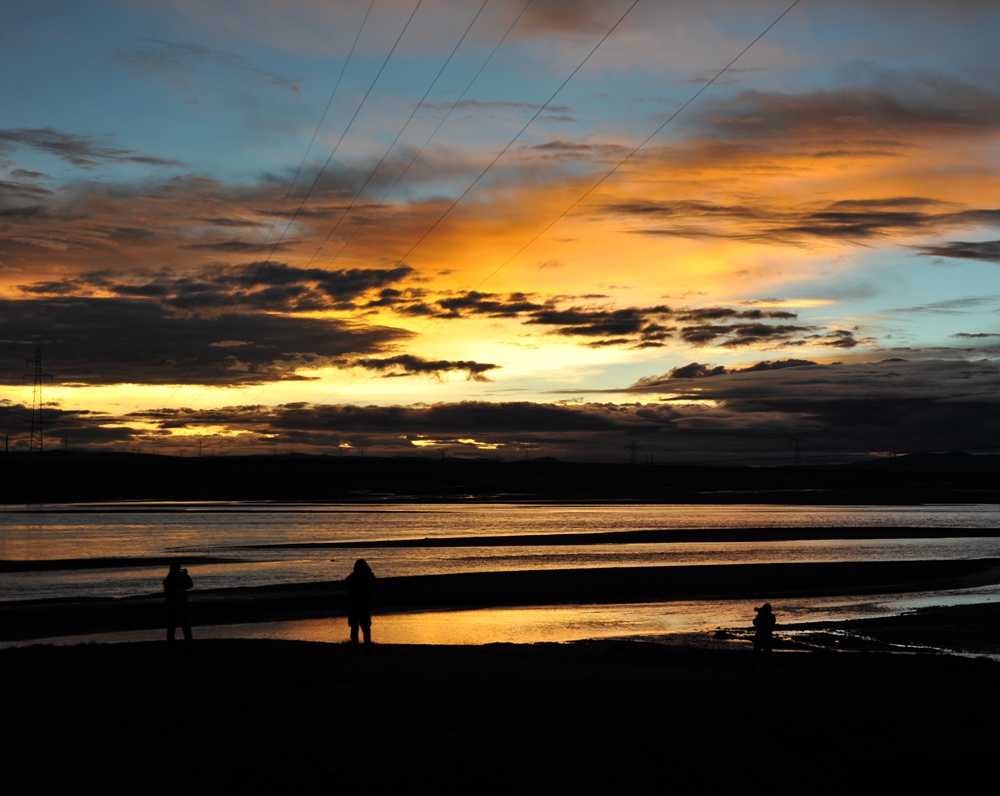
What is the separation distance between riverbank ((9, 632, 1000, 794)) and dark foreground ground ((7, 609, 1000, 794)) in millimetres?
41

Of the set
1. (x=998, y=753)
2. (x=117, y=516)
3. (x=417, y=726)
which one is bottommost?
(x=998, y=753)

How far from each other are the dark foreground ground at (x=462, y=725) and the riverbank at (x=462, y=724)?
0.04m

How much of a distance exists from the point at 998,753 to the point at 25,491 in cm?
14859

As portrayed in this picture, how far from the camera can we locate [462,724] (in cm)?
1418

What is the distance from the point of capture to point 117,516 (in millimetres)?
94125

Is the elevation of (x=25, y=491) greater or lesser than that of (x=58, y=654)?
greater

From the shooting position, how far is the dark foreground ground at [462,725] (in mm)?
12547

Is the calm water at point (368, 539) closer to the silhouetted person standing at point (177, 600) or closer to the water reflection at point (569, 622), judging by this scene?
the water reflection at point (569, 622)

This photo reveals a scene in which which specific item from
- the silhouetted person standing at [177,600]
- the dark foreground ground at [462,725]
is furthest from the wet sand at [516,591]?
the dark foreground ground at [462,725]

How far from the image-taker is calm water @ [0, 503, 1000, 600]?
47625 mm

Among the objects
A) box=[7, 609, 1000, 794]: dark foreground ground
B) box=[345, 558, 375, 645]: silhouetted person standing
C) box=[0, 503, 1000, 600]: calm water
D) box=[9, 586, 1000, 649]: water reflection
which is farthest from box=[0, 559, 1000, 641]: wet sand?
box=[345, 558, 375, 645]: silhouetted person standing

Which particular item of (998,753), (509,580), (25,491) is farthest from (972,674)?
(25,491)

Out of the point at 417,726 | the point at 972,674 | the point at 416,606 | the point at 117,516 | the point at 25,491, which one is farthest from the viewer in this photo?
the point at 25,491

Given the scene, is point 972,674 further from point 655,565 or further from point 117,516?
point 117,516
